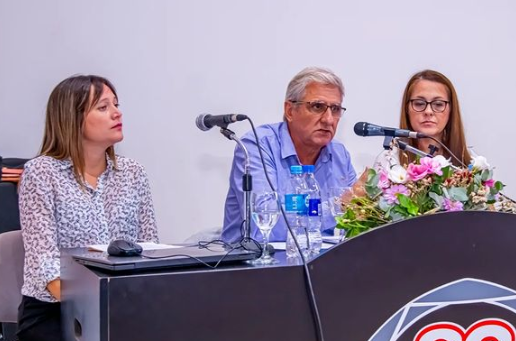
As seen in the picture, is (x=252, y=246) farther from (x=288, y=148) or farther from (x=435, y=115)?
(x=435, y=115)

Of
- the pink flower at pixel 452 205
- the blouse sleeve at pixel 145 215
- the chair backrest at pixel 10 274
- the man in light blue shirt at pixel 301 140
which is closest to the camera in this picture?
the pink flower at pixel 452 205

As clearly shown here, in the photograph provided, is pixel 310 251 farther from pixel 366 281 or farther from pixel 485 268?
pixel 485 268

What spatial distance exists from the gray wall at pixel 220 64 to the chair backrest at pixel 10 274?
3.02 feet

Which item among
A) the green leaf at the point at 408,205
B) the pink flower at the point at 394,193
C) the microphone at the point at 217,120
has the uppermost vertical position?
the microphone at the point at 217,120

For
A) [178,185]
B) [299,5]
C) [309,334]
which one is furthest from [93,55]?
[309,334]

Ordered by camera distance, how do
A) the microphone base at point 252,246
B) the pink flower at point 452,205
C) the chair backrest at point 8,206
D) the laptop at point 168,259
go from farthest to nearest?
the chair backrest at point 8,206 → the pink flower at point 452,205 → the microphone base at point 252,246 → the laptop at point 168,259

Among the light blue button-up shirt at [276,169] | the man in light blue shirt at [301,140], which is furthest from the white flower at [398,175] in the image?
the man in light blue shirt at [301,140]

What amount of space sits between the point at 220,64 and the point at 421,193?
1910mm

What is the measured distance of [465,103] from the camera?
3.70 m

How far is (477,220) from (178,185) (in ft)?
6.83

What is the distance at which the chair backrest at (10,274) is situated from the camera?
2158 mm

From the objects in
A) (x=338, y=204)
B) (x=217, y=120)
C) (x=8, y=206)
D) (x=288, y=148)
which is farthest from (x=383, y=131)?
(x=8, y=206)

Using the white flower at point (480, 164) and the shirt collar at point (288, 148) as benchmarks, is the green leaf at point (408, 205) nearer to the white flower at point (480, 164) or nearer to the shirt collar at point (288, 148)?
the white flower at point (480, 164)

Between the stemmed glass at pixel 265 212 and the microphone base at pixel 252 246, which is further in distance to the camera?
the stemmed glass at pixel 265 212
